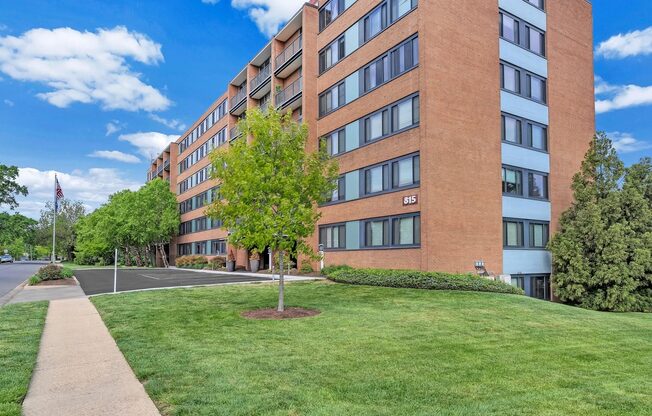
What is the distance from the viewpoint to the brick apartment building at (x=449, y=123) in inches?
884

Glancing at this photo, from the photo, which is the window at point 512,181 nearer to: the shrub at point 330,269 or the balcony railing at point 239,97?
the shrub at point 330,269

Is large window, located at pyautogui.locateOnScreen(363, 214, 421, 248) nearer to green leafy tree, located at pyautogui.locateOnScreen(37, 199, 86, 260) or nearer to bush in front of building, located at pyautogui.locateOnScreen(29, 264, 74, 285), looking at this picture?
bush in front of building, located at pyautogui.locateOnScreen(29, 264, 74, 285)

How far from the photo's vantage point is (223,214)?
13070 mm

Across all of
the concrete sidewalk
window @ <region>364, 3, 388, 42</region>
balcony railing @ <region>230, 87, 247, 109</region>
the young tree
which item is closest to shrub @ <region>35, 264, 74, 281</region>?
the concrete sidewalk

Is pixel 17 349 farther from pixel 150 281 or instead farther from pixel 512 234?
pixel 512 234

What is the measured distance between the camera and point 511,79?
84.6ft

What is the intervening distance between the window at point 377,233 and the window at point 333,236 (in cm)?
245

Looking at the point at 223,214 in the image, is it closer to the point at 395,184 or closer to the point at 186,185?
the point at 395,184

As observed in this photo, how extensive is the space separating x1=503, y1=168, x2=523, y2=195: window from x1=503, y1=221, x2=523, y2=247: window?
161 cm

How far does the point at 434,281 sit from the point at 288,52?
23.1 metres

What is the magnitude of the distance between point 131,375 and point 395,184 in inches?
720

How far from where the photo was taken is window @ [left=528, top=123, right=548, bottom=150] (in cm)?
2650

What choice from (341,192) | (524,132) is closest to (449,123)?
(524,132)

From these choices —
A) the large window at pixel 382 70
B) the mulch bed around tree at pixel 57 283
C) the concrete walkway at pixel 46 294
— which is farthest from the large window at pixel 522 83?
the mulch bed around tree at pixel 57 283
